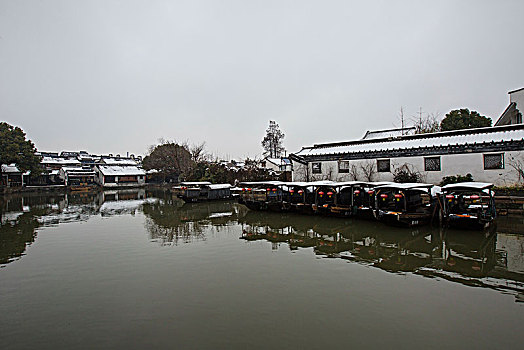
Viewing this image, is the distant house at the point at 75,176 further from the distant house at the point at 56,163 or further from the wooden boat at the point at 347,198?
the wooden boat at the point at 347,198

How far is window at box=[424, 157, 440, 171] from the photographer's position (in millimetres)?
18969

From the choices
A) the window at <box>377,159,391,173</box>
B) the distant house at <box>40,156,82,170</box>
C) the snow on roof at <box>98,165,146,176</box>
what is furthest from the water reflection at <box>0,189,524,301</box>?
the distant house at <box>40,156,82,170</box>

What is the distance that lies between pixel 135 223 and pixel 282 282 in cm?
1139

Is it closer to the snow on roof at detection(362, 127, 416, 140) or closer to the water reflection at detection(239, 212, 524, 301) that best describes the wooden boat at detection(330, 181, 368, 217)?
the water reflection at detection(239, 212, 524, 301)

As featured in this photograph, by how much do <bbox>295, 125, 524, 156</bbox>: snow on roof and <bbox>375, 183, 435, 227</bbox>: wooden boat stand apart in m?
6.36

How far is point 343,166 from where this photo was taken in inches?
912

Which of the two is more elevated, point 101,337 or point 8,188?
point 8,188

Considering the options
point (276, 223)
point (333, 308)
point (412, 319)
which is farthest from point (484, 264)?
point (276, 223)

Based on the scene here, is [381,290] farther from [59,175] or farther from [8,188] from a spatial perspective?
[59,175]

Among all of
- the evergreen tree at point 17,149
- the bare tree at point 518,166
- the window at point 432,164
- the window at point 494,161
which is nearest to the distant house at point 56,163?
the evergreen tree at point 17,149

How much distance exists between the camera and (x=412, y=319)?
533 centimetres

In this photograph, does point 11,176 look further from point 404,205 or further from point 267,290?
point 404,205

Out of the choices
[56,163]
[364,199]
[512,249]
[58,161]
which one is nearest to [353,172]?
[364,199]

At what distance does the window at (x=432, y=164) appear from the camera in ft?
62.2
